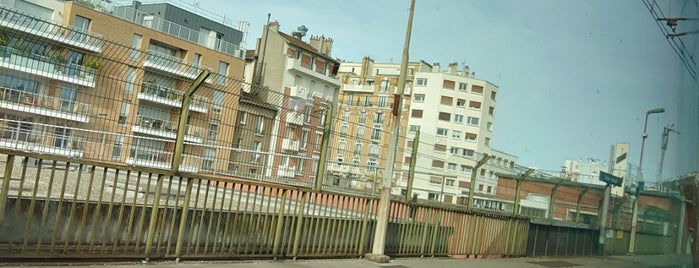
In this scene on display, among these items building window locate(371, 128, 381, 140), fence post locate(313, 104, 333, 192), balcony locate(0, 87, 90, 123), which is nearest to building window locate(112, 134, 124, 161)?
balcony locate(0, 87, 90, 123)

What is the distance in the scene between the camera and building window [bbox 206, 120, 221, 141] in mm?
8055

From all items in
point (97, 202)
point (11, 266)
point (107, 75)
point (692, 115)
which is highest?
point (692, 115)

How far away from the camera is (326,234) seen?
9.62 metres

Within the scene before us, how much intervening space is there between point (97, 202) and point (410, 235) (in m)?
Result: 5.98

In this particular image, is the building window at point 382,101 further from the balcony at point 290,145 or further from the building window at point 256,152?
the building window at point 256,152

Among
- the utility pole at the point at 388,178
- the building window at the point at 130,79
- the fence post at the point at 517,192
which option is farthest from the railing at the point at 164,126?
the fence post at the point at 517,192

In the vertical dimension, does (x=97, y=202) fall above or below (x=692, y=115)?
below

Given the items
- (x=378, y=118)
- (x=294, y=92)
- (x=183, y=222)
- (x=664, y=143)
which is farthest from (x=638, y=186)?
(x=294, y=92)

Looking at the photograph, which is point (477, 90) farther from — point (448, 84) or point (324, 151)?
point (324, 151)

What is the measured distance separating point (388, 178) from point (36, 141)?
18.3ft

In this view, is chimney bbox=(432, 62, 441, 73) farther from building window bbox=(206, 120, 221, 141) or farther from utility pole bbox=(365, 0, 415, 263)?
building window bbox=(206, 120, 221, 141)

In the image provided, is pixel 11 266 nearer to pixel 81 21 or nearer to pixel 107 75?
pixel 107 75

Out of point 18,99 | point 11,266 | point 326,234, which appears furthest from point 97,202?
point 326,234

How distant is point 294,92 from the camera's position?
133 feet
